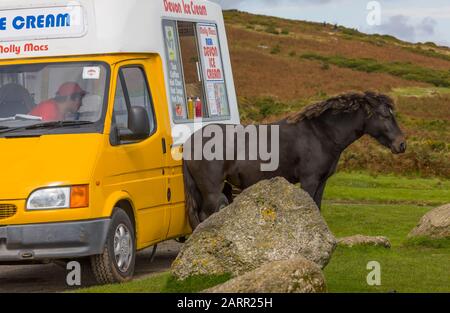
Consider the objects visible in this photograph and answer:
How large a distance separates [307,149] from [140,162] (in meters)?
2.99

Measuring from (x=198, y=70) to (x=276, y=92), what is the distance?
50.0 metres

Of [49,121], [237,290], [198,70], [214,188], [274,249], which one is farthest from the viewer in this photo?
[198,70]

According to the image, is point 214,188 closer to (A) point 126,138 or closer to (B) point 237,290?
(A) point 126,138

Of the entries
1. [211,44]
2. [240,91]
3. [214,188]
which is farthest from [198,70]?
[240,91]

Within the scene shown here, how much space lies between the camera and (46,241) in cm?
1163

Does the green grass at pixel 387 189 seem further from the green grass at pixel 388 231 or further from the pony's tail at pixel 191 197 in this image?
the pony's tail at pixel 191 197

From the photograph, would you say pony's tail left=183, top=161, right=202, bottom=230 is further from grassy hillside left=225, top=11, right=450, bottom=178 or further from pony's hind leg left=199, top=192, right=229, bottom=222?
grassy hillside left=225, top=11, right=450, bottom=178

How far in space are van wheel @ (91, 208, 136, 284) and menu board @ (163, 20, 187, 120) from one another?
2.26 metres

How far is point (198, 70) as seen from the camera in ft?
51.3

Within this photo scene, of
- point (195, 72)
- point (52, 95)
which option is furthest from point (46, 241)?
point (195, 72)

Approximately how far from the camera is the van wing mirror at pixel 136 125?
40.9ft

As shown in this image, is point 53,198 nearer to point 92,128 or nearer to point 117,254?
point 92,128

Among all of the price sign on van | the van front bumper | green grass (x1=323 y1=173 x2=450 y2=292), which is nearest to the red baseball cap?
the price sign on van

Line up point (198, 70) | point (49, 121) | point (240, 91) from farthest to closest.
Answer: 1. point (240, 91)
2. point (198, 70)
3. point (49, 121)
